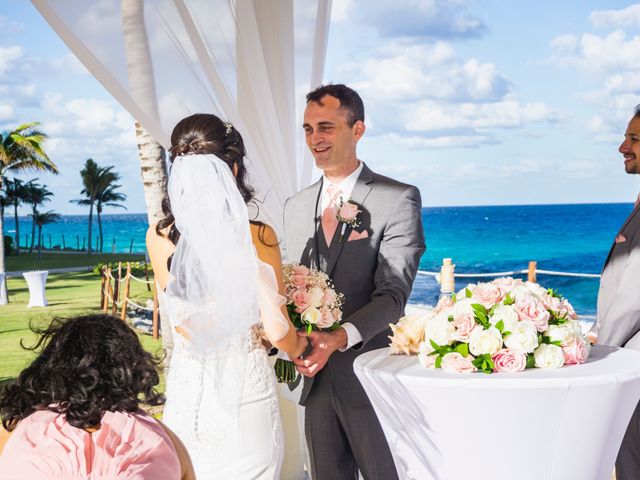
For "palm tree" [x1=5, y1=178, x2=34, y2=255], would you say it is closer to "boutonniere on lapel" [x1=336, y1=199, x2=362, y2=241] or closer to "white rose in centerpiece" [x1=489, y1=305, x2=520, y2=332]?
"boutonniere on lapel" [x1=336, y1=199, x2=362, y2=241]

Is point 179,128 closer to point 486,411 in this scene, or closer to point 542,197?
point 486,411

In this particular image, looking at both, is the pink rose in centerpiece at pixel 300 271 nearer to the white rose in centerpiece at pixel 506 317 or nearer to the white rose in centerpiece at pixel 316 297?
the white rose in centerpiece at pixel 316 297

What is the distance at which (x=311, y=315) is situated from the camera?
237 centimetres

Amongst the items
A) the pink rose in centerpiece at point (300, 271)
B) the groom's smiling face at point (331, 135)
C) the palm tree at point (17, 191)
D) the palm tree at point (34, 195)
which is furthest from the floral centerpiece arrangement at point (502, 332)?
the palm tree at point (34, 195)

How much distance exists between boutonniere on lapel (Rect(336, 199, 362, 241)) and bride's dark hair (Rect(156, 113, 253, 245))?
454 mm

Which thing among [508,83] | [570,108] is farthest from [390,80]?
[570,108]

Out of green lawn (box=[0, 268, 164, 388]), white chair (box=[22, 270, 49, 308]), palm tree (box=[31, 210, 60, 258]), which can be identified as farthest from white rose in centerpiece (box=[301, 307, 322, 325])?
palm tree (box=[31, 210, 60, 258])

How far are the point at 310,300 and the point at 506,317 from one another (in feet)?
2.19

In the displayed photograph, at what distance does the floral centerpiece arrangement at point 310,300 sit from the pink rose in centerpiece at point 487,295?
525 millimetres

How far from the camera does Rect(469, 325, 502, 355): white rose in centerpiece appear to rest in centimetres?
191

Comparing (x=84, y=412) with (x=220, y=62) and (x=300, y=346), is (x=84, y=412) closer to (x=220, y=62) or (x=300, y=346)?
(x=300, y=346)

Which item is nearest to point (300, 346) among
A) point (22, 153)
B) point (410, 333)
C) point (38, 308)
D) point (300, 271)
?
point (300, 271)

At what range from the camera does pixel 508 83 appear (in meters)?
46.4

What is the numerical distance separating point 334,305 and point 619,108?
153 ft
